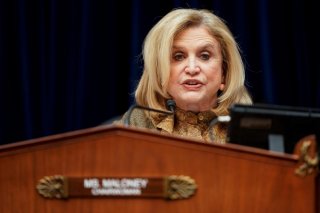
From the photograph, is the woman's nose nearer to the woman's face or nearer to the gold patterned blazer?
the woman's face

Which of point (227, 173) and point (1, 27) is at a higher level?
point (1, 27)

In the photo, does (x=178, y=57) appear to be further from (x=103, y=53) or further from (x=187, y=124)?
(x=103, y=53)

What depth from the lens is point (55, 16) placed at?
226 centimetres

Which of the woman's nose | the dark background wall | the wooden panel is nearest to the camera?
the wooden panel

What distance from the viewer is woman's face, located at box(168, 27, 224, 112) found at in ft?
4.97

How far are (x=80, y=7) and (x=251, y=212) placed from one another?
160cm

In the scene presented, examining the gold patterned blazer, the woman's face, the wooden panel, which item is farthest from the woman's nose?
the wooden panel

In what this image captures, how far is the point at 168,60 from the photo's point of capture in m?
1.52

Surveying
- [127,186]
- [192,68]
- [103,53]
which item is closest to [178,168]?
[127,186]

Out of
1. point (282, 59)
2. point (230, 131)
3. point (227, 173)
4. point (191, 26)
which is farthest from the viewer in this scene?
point (282, 59)

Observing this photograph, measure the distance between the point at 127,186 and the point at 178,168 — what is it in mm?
81

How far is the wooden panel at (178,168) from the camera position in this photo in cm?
83

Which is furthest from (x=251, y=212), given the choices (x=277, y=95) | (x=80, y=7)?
(x=80, y=7)

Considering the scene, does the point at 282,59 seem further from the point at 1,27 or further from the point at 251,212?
the point at 251,212
